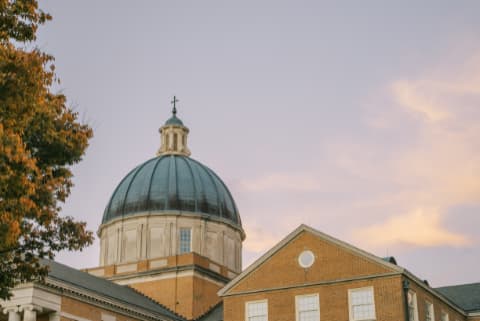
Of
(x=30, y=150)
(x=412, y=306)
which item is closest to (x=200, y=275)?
(x=412, y=306)

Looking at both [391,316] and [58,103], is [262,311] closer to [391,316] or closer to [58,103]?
[391,316]

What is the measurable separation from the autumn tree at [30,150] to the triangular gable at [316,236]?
19453mm

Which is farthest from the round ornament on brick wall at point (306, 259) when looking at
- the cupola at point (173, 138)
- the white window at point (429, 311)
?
the cupola at point (173, 138)

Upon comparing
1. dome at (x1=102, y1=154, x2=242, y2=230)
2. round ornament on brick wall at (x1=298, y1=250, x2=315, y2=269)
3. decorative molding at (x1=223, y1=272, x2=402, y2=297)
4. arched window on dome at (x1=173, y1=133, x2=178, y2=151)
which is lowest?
decorative molding at (x1=223, y1=272, x2=402, y2=297)

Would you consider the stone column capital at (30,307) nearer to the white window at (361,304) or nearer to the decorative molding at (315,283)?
the decorative molding at (315,283)

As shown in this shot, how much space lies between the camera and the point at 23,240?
22.0 meters

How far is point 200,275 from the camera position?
2194 inches

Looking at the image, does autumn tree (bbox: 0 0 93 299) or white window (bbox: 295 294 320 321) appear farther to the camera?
white window (bbox: 295 294 320 321)

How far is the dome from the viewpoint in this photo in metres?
→ 58.4

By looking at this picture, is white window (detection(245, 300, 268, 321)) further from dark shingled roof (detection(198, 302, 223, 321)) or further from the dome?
the dome

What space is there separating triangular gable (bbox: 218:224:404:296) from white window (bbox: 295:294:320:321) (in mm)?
2928

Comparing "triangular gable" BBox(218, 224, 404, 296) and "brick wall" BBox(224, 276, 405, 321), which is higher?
"triangular gable" BBox(218, 224, 404, 296)

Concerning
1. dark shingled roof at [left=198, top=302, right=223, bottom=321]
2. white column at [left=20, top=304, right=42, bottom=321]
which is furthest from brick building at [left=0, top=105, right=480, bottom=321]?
dark shingled roof at [left=198, top=302, right=223, bottom=321]

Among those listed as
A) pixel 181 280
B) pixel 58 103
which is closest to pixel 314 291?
pixel 181 280
